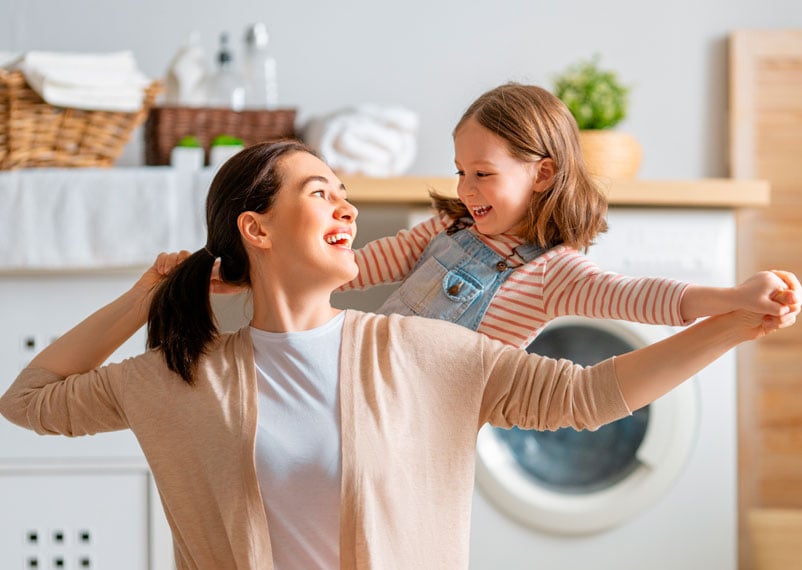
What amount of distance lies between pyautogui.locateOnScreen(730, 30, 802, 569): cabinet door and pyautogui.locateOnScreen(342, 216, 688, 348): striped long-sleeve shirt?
63.0 inches

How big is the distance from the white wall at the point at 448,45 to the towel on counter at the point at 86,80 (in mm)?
478

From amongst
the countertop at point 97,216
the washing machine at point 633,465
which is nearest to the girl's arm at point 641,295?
the countertop at point 97,216

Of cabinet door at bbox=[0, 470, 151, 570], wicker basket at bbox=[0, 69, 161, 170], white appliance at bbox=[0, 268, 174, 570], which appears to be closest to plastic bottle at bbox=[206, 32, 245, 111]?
wicker basket at bbox=[0, 69, 161, 170]

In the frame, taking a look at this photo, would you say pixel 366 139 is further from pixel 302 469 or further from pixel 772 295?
pixel 772 295

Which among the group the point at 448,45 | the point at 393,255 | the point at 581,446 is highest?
the point at 448,45

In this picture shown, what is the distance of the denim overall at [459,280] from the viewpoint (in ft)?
4.26

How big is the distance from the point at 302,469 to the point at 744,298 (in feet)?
1.64

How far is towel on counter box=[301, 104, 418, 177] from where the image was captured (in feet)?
7.75

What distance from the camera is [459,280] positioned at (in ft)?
4.28

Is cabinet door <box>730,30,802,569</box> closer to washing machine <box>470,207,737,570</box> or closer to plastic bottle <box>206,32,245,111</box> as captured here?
washing machine <box>470,207,737,570</box>

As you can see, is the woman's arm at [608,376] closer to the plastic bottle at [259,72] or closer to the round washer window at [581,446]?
the round washer window at [581,446]

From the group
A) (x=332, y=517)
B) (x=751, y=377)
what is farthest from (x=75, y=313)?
(x=751, y=377)

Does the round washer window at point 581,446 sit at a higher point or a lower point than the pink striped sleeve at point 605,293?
lower

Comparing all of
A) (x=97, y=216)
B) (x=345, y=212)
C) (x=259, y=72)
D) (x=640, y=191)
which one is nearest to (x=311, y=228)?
(x=345, y=212)
